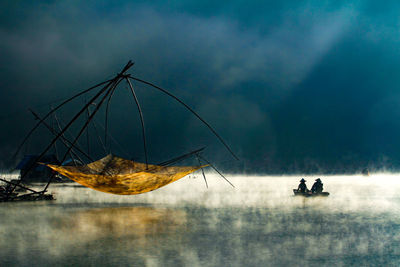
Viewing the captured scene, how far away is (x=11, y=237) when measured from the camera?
6.94m

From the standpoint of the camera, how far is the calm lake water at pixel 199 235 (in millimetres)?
5410

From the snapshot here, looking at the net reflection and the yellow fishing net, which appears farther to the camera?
the yellow fishing net

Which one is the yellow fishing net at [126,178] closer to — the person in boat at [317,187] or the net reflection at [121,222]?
the net reflection at [121,222]

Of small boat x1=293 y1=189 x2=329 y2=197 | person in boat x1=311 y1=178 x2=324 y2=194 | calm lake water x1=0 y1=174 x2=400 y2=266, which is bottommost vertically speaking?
calm lake water x1=0 y1=174 x2=400 y2=266

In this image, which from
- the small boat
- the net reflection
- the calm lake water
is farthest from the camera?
the small boat

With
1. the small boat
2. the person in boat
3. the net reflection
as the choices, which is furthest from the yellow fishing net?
the person in boat

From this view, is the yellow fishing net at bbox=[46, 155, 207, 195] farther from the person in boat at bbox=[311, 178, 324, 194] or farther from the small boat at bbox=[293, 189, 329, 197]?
the person in boat at bbox=[311, 178, 324, 194]

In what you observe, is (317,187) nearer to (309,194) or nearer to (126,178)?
(309,194)

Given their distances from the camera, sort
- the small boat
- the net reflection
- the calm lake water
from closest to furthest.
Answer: the calm lake water, the net reflection, the small boat

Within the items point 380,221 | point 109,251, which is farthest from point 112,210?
point 380,221

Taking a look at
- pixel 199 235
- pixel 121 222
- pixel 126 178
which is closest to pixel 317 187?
pixel 126 178

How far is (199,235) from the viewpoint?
7000 mm

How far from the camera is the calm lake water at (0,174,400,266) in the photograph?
5.41 m

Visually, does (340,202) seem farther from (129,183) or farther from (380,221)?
(129,183)
